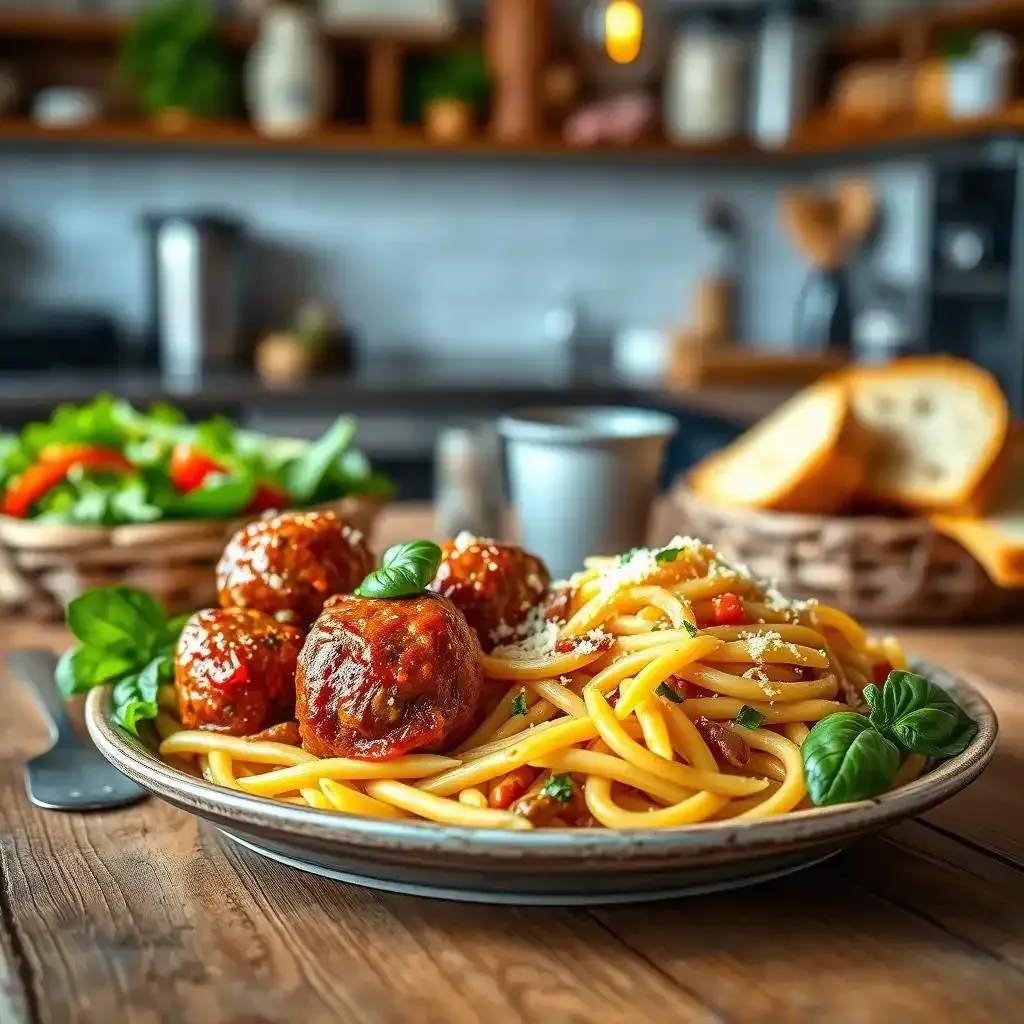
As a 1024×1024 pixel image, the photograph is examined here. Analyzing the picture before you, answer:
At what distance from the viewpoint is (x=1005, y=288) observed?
4094 mm

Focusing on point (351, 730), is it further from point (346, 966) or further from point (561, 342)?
point (561, 342)

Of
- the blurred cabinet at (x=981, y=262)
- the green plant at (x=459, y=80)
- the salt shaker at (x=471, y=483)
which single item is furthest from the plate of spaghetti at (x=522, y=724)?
the green plant at (x=459, y=80)

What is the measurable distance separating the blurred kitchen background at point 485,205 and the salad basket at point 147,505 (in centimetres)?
200

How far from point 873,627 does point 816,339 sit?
133 inches

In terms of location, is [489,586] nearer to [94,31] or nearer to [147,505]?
[147,505]

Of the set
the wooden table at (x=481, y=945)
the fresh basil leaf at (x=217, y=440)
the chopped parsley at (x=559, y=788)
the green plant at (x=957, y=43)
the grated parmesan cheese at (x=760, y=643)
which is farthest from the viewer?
the green plant at (x=957, y=43)

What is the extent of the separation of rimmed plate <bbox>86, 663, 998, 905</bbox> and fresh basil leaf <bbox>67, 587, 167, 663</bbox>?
25 cm

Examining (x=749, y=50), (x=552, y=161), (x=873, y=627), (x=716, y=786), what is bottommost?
(x=873, y=627)

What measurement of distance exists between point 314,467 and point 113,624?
608 millimetres

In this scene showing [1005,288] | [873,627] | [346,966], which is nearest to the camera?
[346,966]

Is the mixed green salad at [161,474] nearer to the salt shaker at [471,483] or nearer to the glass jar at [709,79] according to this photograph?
the salt shaker at [471,483]

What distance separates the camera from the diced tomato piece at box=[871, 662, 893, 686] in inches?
42.6

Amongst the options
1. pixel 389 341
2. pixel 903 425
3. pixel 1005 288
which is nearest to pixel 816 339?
pixel 1005 288

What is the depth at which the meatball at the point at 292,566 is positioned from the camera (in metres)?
1.02
